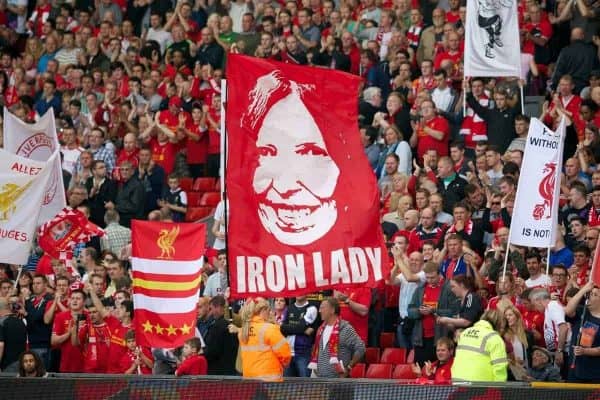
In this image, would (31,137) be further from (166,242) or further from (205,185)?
(166,242)

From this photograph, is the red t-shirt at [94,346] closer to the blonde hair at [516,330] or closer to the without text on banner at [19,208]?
the without text on banner at [19,208]

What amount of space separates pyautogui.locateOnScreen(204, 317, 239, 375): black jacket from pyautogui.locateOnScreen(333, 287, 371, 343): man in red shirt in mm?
1375

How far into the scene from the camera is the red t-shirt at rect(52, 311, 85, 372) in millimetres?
18312

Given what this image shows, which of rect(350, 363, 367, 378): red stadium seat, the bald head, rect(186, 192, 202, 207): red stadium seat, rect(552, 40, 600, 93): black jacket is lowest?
rect(350, 363, 367, 378): red stadium seat

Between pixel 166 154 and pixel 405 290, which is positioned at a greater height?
pixel 166 154

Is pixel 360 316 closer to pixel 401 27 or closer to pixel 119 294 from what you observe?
pixel 119 294

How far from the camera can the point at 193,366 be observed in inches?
658

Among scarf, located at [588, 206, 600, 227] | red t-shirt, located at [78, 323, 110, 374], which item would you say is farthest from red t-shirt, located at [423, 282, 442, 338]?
red t-shirt, located at [78, 323, 110, 374]

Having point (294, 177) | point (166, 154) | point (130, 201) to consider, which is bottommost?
point (130, 201)

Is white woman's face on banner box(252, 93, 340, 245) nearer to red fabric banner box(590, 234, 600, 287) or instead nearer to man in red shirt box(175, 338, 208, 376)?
red fabric banner box(590, 234, 600, 287)

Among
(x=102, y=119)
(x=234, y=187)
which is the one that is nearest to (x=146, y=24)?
(x=102, y=119)

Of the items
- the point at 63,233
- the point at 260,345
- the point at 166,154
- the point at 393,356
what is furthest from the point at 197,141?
the point at 260,345

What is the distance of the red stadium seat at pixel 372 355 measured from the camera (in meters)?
18.5

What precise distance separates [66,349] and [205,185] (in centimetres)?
688
